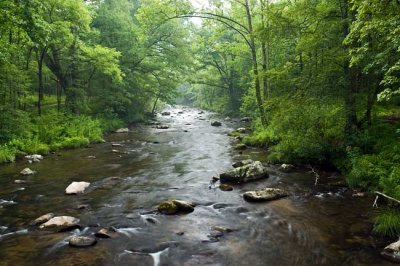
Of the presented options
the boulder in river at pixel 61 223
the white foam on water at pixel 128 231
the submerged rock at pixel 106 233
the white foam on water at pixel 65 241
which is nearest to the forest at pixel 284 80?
the white foam on water at pixel 128 231

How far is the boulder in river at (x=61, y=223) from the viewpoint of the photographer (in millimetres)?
8398

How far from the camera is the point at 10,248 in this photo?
24.0 feet

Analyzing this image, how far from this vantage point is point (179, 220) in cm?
895

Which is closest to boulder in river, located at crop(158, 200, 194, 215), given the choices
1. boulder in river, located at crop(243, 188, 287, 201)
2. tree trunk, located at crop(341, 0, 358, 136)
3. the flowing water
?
the flowing water

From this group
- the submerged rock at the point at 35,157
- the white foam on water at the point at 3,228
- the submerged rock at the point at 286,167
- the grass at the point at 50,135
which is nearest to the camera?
the white foam on water at the point at 3,228

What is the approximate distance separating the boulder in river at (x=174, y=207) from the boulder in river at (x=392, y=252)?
4991 millimetres

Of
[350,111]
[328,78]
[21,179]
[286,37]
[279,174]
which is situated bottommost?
[21,179]

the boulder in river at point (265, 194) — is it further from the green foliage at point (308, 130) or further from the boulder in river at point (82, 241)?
the boulder in river at point (82, 241)

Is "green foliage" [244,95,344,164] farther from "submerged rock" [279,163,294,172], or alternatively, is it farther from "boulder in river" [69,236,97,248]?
"boulder in river" [69,236,97,248]

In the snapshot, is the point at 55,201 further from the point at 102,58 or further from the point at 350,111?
the point at 102,58

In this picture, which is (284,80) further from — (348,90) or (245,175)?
(245,175)

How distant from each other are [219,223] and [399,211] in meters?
4.42

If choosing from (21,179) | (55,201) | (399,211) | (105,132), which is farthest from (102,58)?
(399,211)

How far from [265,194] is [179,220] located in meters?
3.09
